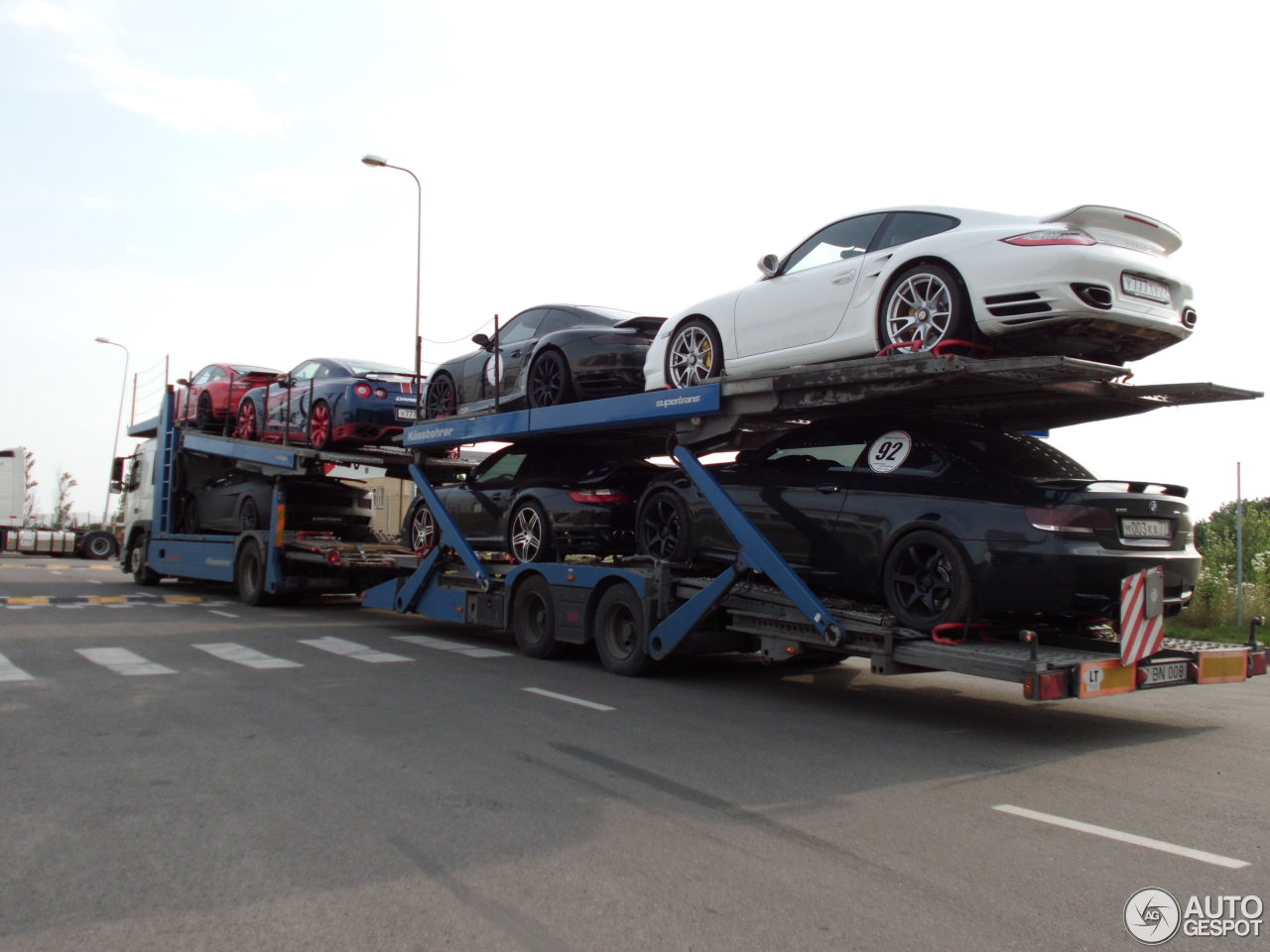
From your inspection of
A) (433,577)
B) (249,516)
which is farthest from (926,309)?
(249,516)

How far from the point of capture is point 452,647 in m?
12.0

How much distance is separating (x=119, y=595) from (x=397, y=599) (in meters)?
7.60

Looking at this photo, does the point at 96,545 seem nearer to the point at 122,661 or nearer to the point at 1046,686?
the point at 122,661

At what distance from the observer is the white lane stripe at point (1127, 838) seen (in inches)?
176

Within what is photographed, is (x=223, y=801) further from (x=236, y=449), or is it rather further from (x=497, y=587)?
(x=236, y=449)

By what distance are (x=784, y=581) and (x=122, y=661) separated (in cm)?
654

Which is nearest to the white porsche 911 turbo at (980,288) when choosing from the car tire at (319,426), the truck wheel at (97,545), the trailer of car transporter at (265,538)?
the trailer of car transporter at (265,538)

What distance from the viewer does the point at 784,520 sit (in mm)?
8336

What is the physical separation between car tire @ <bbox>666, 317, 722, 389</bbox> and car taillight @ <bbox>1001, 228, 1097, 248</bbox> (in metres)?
2.98

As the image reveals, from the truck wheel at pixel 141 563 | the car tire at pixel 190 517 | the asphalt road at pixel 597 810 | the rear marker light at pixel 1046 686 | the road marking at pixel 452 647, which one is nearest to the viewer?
the asphalt road at pixel 597 810

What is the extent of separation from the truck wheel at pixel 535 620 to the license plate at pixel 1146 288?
6.09 m

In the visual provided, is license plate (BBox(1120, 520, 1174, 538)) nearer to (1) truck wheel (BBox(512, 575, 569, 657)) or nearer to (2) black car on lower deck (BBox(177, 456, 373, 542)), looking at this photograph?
(1) truck wheel (BBox(512, 575, 569, 657))

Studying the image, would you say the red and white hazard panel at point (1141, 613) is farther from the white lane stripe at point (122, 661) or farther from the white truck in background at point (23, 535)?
the white truck in background at point (23, 535)

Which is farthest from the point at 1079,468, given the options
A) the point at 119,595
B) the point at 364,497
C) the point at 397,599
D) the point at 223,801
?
the point at 119,595
